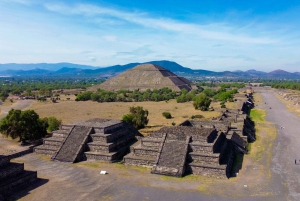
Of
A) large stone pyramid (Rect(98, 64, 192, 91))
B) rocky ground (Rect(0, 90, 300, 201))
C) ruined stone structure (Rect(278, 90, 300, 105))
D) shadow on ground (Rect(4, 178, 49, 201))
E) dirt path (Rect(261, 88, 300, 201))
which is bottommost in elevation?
shadow on ground (Rect(4, 178, 49, 201))

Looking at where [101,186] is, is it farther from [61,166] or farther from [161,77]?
[161,77]

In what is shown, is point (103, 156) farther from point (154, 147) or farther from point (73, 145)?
point (154, 147)

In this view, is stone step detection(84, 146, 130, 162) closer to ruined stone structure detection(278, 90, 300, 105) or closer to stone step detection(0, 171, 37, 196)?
stone step detection(0, 171, 37, 196)

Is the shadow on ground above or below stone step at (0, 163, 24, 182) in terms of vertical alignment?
below

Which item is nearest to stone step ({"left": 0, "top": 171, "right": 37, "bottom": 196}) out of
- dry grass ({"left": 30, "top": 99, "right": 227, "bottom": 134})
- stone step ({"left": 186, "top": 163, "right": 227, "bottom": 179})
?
stone step ({"left": 186, "top": 163, "right": 227, "bottom": 179})

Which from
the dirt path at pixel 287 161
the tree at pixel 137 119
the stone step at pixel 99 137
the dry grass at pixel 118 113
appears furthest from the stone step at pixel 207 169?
the tree at pixel 137 119

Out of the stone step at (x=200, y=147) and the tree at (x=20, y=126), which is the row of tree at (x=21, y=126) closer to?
the tree at (x=20, y=126)
